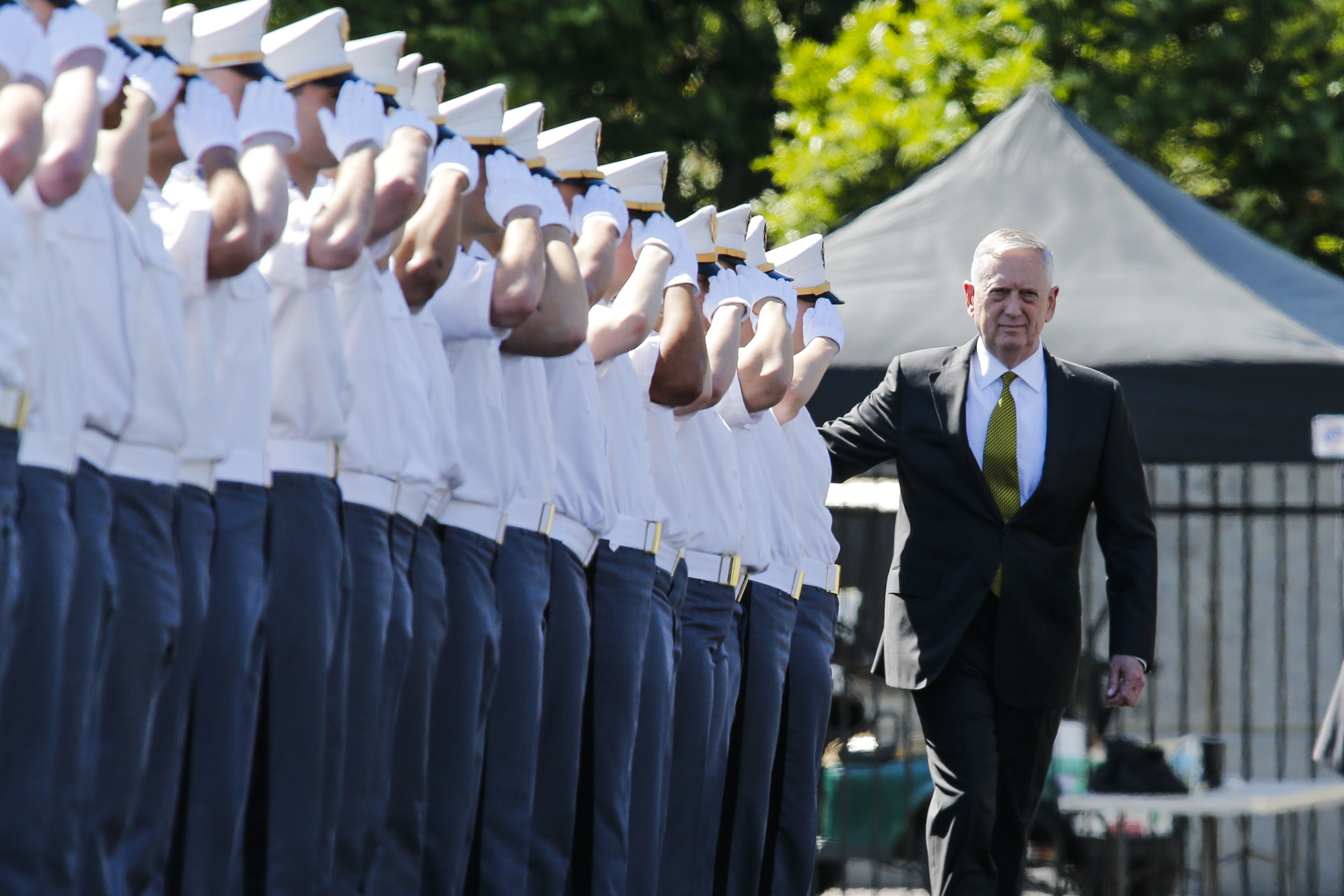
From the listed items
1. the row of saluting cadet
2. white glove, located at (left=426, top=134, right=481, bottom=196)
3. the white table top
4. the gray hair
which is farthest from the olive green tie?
the white table top

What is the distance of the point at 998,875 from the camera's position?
4934mm

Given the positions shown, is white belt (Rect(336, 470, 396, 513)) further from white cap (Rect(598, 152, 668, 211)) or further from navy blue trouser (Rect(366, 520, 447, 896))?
white cap (Rect(598, 152, 668, 211))

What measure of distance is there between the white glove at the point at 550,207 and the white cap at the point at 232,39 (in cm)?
82

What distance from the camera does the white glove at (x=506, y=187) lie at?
166 inches

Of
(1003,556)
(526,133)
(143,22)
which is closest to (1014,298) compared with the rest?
(1003,556)

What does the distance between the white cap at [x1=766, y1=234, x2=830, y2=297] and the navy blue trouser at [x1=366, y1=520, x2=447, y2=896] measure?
2.45 meters

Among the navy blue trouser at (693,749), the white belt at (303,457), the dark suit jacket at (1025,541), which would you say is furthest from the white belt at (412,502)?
the dark suit jacket at (1025,541)

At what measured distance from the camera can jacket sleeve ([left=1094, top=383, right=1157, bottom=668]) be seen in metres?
5.09

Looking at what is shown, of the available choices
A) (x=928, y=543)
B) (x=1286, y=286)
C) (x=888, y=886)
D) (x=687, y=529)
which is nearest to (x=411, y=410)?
(x=687, y=529)

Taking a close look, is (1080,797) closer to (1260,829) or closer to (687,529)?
(687,529)

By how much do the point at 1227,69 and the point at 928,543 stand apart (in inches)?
348

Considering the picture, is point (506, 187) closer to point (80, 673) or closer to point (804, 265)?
point (80, 673)

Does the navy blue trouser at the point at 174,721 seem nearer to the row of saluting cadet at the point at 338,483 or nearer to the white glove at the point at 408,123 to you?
the row of saluting cadet at the point at 338,483

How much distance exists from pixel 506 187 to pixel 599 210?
434mm
